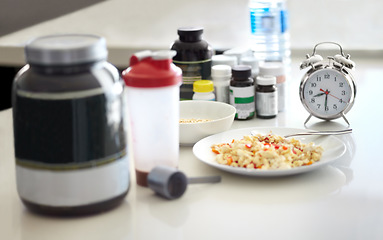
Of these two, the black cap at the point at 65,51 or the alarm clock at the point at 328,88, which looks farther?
the alarm clock at the point at 328,88

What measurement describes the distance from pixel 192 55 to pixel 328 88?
378 millimetres

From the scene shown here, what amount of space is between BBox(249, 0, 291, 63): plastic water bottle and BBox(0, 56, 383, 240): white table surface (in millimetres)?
719

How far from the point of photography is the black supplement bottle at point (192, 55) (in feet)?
5.43

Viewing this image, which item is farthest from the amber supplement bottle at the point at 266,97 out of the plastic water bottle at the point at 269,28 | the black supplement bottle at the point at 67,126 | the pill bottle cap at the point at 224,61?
the black supplement bottle at the point at 67,126

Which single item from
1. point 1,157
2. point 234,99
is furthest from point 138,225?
point 234,99

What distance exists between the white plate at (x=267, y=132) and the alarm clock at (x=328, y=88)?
7.6 inches

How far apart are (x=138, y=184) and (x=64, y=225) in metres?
0.21

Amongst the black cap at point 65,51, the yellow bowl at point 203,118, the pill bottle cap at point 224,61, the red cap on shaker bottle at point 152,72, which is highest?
the black cap at point 65,51

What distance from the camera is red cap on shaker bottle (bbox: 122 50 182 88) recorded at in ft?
3.61

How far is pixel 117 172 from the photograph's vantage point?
1044 mm

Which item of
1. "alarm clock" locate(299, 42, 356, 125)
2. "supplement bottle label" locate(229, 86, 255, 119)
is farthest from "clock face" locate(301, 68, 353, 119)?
"supplement bottle label" locate(229, 86, 255, 119)

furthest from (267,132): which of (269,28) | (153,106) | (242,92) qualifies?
(269,28)

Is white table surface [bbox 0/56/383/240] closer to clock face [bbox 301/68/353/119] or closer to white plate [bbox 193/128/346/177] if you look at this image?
white plate [bbox 193/128/346/177]

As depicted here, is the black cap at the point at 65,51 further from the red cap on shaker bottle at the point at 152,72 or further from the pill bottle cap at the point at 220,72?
the pill bottle cap at the point at 220,72
